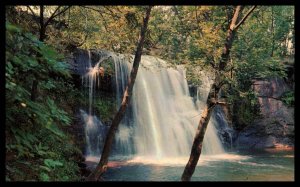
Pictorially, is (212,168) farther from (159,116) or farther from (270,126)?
(270,126)

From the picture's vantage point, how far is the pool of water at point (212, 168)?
1274 centimetres

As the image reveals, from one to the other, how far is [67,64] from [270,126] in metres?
19.9

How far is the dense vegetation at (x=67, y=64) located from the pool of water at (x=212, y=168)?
2096mm

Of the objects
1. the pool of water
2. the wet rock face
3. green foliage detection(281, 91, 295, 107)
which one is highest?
green foliage detection(281, 91, 295, 107)

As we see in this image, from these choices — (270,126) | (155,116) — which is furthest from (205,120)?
(270,126)

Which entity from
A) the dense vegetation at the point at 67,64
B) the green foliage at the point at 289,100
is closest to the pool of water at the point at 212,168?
the dense vegetation at the point at 67,64

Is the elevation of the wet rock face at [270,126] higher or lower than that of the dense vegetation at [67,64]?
lower

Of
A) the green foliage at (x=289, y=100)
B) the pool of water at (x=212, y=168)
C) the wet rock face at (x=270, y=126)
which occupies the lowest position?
the pool of water at (x=212, y=168)

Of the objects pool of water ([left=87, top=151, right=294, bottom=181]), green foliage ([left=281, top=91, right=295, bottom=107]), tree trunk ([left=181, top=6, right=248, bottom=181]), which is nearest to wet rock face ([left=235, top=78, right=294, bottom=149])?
pool of water ([left=87, top=151, right=294, bottom=181])

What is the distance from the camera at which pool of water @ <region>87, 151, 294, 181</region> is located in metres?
12.7

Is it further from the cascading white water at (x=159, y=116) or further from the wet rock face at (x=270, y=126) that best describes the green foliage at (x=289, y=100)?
the wet rock face at (x=270, y=126)

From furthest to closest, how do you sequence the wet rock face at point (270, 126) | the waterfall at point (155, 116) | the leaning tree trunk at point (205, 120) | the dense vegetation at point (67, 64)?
the wet rock face at point (270, 126)
the waterfall at point (155, 116)
the leaning tree trunk at point (205, 120)
the dense vegetation at point (67, 64)

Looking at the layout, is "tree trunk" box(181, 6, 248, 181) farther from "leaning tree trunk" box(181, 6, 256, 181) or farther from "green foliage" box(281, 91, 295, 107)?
"green foliage" box(281, 91, 295, 107)

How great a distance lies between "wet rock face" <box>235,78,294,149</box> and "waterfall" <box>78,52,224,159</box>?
2.38 m
